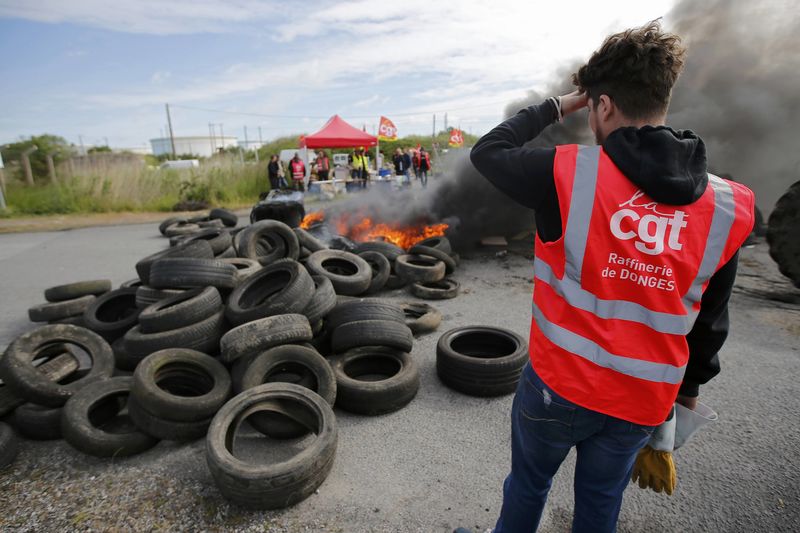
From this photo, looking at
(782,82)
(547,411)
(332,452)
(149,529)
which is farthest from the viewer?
(782,82)

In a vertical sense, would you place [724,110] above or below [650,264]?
above

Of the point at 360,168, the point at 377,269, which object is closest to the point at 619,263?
the point at 377,269

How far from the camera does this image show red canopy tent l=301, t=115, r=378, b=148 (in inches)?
814

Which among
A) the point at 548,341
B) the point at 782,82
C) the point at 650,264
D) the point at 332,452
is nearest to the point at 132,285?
the point at 332,452

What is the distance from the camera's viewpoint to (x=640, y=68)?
1479mm

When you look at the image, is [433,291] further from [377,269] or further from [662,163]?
[662,163]

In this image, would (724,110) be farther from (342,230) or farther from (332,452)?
(332,452)

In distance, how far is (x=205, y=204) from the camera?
19.0m

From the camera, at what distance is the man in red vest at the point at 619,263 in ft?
4.79

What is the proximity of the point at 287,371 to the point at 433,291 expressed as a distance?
3.38 meters

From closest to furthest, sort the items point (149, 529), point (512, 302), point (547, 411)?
point (547, 411)
point (149, 529)
point (512, 302)

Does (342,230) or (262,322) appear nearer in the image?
(262,322)

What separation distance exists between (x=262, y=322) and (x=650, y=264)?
129 inches

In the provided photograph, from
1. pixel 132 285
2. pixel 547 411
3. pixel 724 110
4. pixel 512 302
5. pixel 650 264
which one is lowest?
pixel 512 302
